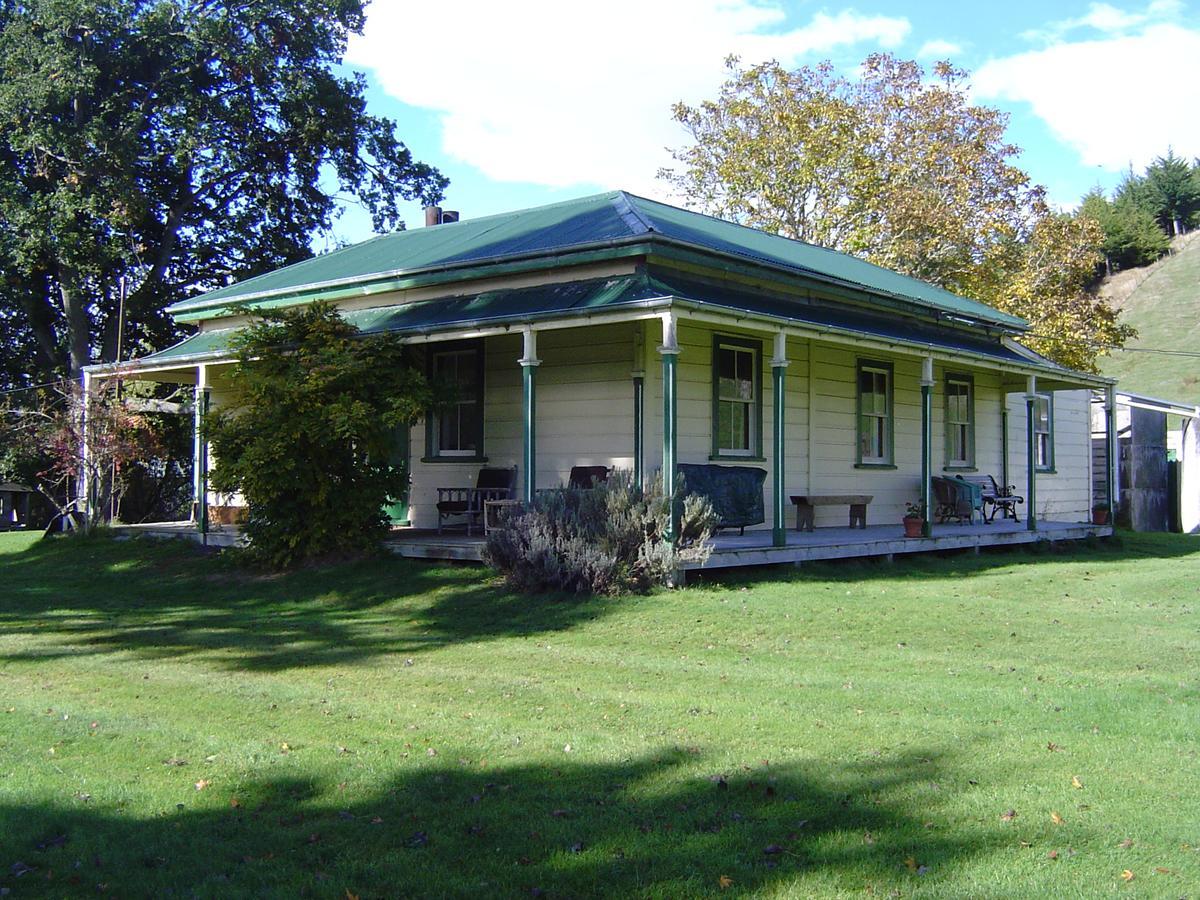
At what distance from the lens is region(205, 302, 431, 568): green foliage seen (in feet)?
43.3

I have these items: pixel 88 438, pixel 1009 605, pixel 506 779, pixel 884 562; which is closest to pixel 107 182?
pixel 88 438

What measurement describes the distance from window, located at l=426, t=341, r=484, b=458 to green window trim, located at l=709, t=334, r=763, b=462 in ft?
10.8

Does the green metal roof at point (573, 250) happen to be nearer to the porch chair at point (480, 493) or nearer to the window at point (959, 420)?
the window at point (959, 420)

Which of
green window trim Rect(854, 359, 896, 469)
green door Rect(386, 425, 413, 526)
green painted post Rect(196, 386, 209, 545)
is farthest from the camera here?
green window trim Rect(854, 359, 896, 469)

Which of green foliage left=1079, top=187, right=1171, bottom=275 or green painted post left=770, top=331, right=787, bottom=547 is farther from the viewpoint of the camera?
green foliage left=1079, top=187, right=1171, bottom=275

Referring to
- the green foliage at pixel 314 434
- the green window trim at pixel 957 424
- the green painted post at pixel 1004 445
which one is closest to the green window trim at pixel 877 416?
the green window trim at pixel 957 424

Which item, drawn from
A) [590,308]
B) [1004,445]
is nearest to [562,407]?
[590,308]

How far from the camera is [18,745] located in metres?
6.33

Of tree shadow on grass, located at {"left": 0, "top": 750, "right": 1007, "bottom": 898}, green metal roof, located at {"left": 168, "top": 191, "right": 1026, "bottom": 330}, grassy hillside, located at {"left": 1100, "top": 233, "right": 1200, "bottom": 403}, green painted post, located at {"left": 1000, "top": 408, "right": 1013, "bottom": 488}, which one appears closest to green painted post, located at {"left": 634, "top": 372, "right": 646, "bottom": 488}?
green metal roof, located at {"left": 168, "top": 191, "right": 1026, "bottom": 330}

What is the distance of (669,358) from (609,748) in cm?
641

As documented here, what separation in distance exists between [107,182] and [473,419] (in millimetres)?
14748

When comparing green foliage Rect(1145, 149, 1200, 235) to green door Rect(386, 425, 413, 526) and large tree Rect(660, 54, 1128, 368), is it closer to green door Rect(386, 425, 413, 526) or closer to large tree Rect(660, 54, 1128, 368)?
large tree Rect(660, 54, 1128, 368)

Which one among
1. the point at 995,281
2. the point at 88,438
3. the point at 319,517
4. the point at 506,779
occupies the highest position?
the point at 995,281

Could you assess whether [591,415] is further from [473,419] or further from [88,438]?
[88,438]
